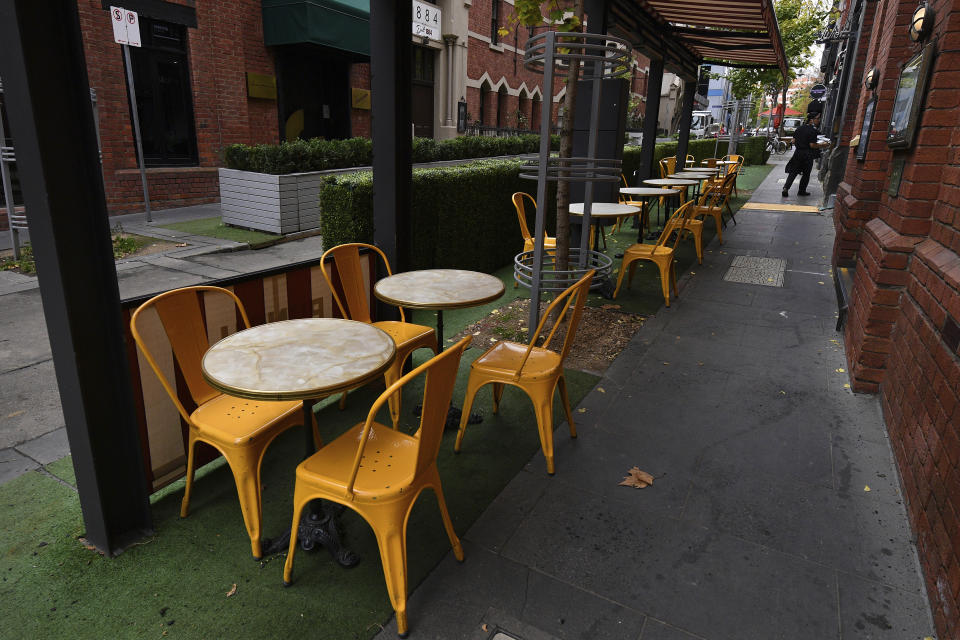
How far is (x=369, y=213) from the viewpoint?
5160 mm

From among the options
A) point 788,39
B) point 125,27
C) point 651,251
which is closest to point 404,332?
point 651,251

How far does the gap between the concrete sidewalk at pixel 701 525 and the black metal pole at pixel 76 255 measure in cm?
135

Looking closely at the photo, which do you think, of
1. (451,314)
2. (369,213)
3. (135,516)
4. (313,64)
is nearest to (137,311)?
(135,516)

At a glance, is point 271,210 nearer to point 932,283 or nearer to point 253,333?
point 253,333

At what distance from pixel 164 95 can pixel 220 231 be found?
4.10 meters

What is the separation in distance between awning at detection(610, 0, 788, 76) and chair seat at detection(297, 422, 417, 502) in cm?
601

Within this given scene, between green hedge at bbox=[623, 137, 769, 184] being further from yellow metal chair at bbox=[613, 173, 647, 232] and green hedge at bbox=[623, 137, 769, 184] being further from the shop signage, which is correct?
the shop signage

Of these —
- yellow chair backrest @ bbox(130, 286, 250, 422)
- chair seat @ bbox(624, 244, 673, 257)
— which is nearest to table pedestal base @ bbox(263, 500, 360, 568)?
yellow chair backrest @ bbox(130, 286, 250, 422)

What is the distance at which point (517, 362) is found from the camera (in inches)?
128

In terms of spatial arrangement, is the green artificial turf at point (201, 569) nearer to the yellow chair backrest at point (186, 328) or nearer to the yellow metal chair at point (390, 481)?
the yellow metal chair at point (390, 481)

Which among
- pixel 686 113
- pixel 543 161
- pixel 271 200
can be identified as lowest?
pixel 271 200

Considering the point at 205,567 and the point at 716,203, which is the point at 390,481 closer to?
the point at 205,567

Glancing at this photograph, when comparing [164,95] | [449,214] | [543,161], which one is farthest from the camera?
[164,95]

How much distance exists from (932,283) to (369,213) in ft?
13.4
